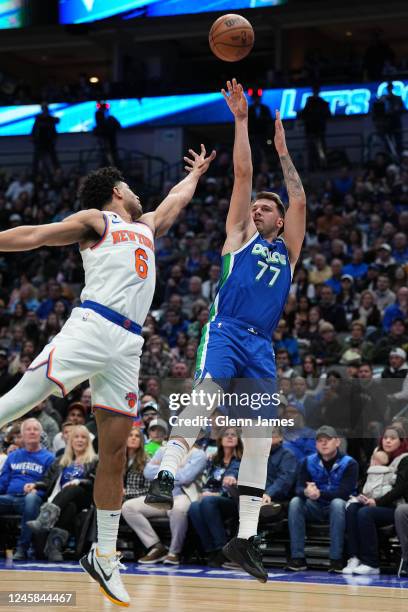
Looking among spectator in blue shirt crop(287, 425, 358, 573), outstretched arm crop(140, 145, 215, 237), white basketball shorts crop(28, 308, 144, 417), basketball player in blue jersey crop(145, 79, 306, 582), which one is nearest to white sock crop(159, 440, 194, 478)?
basketball player in blue jersey crop(145, 79, 306, 582)

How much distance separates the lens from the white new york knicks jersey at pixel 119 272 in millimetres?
6312

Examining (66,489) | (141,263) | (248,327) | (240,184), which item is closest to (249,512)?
(248,327)

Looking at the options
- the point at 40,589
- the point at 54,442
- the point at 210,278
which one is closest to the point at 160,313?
the point at 210,278

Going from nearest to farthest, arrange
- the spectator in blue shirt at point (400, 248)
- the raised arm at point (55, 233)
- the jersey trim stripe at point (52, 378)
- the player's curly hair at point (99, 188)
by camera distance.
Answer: the raised arm at point (55, 233), the jersey trim stripe at point (52, 378), the player's curly hair at point (99, 188), the spectator in blue shirt at point (400, 248)

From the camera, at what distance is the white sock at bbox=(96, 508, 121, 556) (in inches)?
252

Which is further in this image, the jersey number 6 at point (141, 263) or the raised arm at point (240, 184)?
the raised arm at point (240, 184)

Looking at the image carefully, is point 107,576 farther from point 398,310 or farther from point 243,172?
point 398,310

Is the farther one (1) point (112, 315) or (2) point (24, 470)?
(2) point (24, 470)

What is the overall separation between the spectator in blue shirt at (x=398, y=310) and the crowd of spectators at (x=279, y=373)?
0.02 m

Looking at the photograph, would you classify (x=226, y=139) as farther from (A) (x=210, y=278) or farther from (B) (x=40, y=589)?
(B) (x=40, y=589)

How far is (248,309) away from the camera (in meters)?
7.05

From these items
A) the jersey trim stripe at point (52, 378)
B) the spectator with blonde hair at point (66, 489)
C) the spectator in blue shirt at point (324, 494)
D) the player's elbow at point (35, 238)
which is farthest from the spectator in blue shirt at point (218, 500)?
the player's elbow at point (35, 238)

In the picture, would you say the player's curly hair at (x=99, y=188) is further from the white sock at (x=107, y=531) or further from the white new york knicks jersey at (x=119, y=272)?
the white sock at (x=107, y=531)

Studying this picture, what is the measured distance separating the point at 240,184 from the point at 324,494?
472 centimetres
